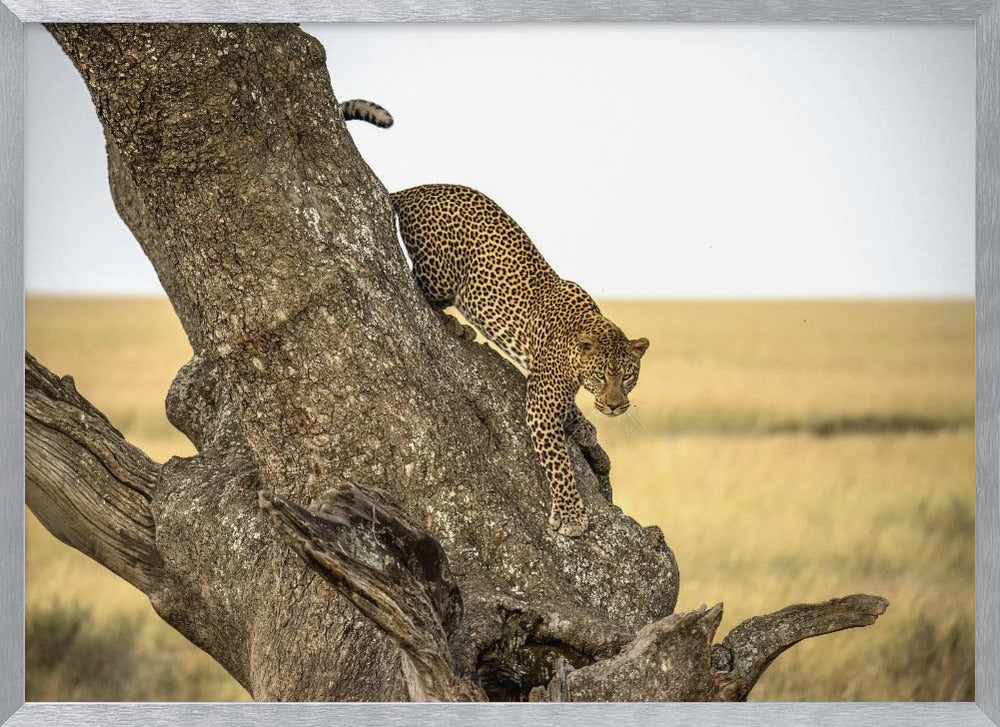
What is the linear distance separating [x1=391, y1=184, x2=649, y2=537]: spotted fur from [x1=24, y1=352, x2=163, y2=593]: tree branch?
1.36 meters

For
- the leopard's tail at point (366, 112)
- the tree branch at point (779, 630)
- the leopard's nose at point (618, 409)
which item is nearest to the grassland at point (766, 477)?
the leopard's nose at point (618, 409)

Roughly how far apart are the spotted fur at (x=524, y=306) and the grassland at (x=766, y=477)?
149 mm

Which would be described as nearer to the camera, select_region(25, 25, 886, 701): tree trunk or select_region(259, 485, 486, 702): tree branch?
select_region(259, 485, 486, 702): tree branch

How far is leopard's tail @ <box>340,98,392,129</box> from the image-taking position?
Result: 447cm

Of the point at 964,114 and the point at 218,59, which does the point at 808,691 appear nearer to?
the point at 964,114

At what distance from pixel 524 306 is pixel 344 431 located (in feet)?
3.29

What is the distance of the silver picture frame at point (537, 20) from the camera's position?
12.7 feet

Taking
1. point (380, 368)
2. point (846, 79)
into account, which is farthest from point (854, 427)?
point (380, 368)

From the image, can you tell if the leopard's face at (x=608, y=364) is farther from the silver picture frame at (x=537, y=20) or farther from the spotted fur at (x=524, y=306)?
the silver picture frame at (x=537, y=20)

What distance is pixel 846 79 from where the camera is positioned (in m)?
4.17

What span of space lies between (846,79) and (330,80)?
5.76 ft

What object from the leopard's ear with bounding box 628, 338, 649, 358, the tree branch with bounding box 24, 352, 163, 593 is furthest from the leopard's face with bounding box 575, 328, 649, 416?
the tree branch with bounding box 24, 352, 163, 593

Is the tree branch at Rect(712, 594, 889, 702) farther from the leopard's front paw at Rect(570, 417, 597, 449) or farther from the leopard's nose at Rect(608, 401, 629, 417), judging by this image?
the leopard's front paw at Rect(570, 417, 597, 449)

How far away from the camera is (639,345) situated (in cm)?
462
